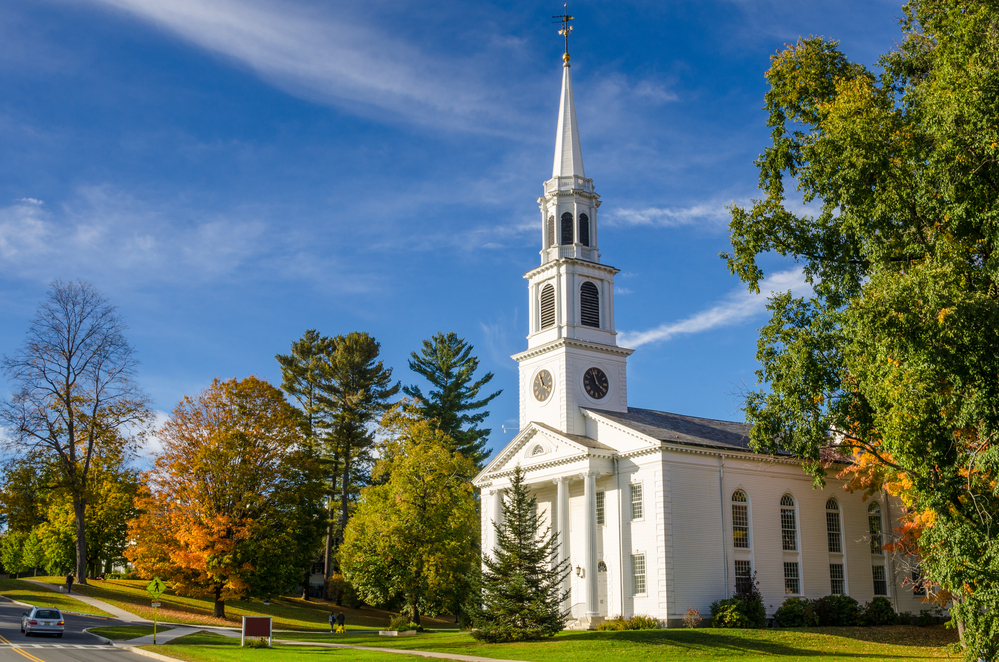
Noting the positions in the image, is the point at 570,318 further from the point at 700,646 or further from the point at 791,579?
the point at 700,646

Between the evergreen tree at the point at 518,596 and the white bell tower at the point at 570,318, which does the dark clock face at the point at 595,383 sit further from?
the evergreen tree at the point at 518,596

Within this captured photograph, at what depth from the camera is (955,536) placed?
59.1ft

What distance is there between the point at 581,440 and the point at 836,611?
14.1m

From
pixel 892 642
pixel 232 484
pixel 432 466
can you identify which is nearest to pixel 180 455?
pixel 232 484

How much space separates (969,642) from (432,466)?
28803 millimetres

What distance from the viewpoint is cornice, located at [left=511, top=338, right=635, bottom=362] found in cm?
4481

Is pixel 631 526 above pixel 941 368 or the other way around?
the other way around

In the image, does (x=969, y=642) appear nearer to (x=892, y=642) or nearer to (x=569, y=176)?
(x=892, y=642)

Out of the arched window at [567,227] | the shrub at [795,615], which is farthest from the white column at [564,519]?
the arched window at [567,227]

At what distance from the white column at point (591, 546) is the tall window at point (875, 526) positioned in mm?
15589

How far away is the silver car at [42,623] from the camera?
30.3 m

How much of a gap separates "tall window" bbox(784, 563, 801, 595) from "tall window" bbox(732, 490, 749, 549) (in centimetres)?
281

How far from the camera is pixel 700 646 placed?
29.4 m

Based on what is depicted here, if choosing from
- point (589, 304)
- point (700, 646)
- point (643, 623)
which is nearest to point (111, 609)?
point (643, 623)
